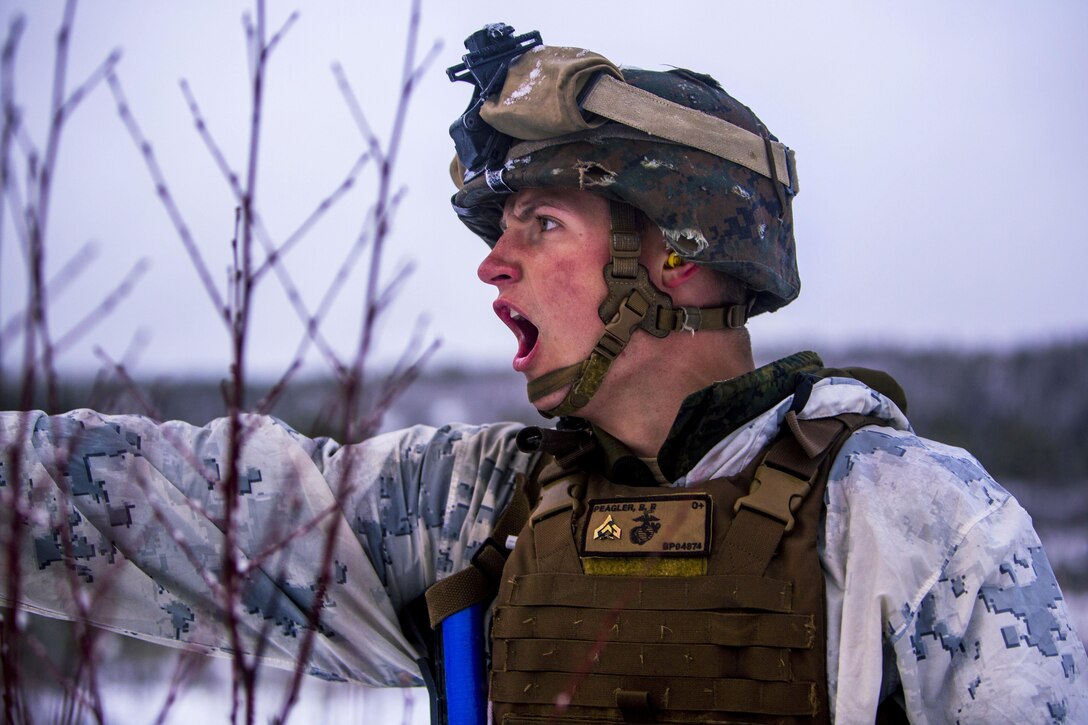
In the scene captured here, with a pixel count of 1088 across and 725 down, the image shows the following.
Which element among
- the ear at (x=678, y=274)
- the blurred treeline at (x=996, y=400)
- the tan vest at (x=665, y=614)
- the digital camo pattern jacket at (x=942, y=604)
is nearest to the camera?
the digital camo pattern jacket at (x=942, y=604)

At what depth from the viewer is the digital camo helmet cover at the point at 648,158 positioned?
242 centimetres

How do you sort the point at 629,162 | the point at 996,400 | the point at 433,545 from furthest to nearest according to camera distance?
the point at 996,400 → the point at 433,545 → the point at 629,162

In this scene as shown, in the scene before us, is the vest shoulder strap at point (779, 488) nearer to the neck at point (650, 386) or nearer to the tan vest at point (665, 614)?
the tan vest at point (665, 614)

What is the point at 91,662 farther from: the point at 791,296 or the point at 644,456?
the point at 791,296

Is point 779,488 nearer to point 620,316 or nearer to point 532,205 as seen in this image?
point 620,316

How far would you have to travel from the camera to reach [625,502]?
234 cm

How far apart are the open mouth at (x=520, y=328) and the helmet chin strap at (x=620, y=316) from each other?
12cm

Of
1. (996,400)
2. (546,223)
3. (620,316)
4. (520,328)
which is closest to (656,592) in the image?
(620,316)

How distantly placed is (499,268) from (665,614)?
36.1 inches

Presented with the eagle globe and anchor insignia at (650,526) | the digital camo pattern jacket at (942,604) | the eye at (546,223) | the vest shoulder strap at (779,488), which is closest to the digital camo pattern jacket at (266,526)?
the eagle globe and anchor insignia at (650,526)

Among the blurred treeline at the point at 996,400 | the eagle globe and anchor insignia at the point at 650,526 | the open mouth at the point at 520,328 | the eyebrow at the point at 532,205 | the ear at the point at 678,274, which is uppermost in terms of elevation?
the blurred treeline at the point at 996,400

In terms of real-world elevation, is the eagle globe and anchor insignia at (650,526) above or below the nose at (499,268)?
below

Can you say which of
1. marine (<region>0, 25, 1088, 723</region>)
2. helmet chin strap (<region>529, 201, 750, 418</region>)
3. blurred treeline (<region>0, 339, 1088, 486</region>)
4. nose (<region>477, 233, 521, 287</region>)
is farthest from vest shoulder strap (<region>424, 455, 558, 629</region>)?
blurred treeline (<region>0, 339, 1088, 486</region>)

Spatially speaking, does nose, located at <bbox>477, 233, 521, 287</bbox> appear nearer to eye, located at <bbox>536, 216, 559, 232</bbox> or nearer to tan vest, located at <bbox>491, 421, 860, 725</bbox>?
eye, located at <bbox>536, 216, 559, 232</bbox>
